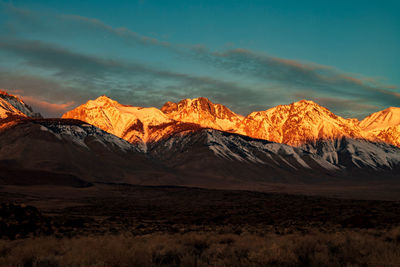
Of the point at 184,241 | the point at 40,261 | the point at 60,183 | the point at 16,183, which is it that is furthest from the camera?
the point at 60,183

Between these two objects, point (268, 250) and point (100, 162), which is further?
point (100, 162)

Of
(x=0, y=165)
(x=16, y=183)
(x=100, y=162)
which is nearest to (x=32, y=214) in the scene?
(x=16, y=183)

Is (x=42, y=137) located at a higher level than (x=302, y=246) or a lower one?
higher

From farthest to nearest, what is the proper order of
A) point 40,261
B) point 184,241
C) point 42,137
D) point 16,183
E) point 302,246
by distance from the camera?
point 42,137 → point 16,183 → point 184,241 → point 302,246 → point 40,261

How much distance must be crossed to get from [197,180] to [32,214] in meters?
169

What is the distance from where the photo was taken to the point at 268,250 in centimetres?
1243

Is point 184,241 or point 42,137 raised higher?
point 42,137

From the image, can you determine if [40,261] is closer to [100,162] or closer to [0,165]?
[0,165]

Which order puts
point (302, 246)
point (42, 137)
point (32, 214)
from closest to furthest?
point (302, 246) < point (32, 214) < point (42, 137)

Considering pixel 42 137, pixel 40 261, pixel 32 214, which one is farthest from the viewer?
pixel 42 137

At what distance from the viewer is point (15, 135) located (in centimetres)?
18875

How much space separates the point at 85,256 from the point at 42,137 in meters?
189

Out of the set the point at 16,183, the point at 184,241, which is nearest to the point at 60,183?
the point at 16,183

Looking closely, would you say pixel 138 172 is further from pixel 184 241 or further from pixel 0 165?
pixel 184 241
